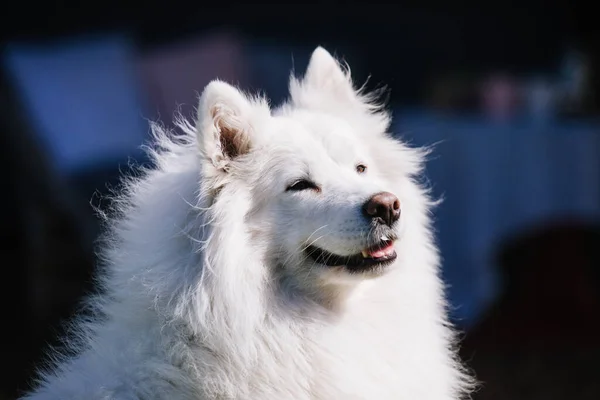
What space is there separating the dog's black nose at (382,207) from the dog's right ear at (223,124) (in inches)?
23.0

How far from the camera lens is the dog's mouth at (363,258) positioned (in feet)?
10.6

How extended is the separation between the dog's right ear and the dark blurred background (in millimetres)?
3985

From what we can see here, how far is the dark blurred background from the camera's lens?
290 inches

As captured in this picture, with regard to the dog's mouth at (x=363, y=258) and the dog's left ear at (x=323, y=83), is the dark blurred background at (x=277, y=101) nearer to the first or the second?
the dog's left ear at (x=323, y=83)

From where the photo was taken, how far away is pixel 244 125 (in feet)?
11.0

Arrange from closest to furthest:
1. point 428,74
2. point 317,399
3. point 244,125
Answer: point 317,399 < point 244,125 < point 428,74

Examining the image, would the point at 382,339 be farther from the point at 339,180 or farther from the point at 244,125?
the point at 244,125

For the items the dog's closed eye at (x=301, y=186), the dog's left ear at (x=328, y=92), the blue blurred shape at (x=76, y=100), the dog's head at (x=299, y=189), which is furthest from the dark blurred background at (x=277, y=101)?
the dog's closed eye at (x=301, y=186)

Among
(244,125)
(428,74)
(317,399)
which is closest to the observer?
(317,399)

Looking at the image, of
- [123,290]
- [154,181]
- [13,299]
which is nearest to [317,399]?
[123,290]

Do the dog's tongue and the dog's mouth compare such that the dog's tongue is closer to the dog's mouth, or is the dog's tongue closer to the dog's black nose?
the dog's mouth

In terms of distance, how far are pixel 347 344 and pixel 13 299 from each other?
265 inches

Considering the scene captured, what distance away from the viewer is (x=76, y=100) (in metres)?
7.36

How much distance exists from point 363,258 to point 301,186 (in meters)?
0.40
